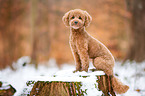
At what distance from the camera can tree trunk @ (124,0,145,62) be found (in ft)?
22.6

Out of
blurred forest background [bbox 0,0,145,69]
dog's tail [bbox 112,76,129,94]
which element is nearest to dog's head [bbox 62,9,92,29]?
dog's tail [bbox 112,76,129,94]

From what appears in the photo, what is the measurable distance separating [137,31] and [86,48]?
16.2 feet

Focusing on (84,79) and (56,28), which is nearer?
(84,79)

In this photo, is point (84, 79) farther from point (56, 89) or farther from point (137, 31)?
point (137, 31)

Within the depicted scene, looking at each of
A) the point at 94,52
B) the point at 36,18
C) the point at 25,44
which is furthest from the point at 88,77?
the point at 25,44

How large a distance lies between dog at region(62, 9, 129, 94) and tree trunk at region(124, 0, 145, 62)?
14.3 feet

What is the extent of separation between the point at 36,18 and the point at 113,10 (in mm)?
7036

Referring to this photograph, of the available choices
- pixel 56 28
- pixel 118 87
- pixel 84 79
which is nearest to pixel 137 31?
pixel 118 87

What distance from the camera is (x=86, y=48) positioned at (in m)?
2.93

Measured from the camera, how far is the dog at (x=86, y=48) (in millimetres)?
2818

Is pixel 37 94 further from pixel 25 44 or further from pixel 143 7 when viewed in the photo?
pixel 25 44

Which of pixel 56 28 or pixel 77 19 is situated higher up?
pixel 56 28

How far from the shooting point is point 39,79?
8.20 feet

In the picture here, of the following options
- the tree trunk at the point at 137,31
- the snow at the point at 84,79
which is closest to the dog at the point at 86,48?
the snow at the point at 84,79
